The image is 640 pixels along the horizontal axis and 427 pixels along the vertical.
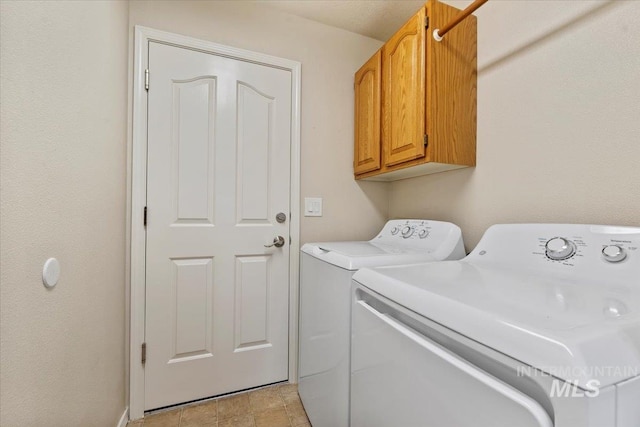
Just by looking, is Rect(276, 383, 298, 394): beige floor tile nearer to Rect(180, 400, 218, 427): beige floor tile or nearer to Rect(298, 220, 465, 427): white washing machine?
Rect(298, 220, 465, 427): white washing machine

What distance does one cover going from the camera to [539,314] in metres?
0.50

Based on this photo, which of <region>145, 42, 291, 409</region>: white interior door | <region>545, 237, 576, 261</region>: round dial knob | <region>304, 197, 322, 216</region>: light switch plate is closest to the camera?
<region>545, 237, 576, 261</region>: round dial knob

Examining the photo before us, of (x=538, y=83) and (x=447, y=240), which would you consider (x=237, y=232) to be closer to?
(x=447, y=240)

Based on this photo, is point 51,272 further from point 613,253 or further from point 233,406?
point 613,253

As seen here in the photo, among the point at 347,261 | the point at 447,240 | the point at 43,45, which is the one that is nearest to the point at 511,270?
the point at 447,240

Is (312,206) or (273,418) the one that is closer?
(273,418)

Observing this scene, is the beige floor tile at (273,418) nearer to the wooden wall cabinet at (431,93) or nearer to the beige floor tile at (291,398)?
the beige floor tile at (291,398)

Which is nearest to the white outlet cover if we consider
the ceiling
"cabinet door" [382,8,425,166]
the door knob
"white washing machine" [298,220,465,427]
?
"white washing machine" [298,220,465,427]

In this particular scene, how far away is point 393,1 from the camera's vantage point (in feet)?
5.34

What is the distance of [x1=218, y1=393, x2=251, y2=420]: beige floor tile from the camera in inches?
57.6

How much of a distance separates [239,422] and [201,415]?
225 millimetres

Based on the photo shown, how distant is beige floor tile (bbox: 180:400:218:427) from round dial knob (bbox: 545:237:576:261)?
5.58 feet

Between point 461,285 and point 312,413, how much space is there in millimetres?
1119

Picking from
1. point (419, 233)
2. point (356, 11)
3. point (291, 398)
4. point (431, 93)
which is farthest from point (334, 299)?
point (356, 11)
